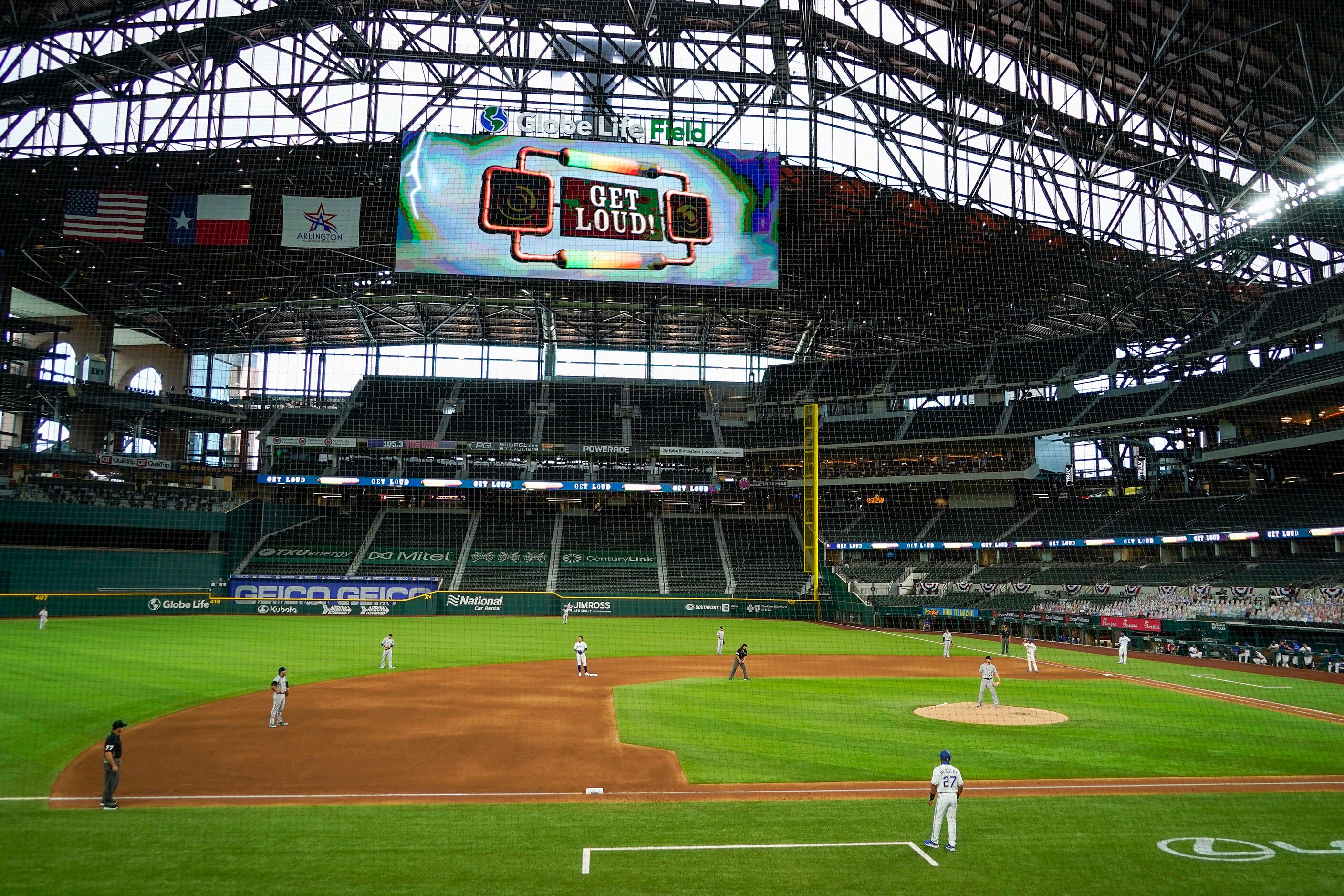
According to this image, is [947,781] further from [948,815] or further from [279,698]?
[279,698]

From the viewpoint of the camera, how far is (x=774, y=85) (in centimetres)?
3173

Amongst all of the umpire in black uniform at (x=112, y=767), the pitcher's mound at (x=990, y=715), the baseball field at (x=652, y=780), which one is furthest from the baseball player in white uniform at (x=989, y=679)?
the umpire in black uniform at (x=112, y=767)

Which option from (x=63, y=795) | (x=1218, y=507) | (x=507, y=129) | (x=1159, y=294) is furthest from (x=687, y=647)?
(x=1159, y=294)

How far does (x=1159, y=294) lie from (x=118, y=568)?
54.2 metres

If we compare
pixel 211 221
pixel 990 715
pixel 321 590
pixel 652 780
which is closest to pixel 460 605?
pixel 321 590

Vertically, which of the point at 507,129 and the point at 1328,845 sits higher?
the point at 507,129

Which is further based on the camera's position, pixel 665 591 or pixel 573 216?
pixel 665 591

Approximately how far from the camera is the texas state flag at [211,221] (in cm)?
3130

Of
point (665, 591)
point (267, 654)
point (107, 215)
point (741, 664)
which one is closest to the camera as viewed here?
point (741, 664)

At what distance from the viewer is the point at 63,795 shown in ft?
38.3

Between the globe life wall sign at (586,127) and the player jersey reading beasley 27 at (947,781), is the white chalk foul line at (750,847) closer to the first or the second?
the player jersey reading beasley 27 at (947,781)

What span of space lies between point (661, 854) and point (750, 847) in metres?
1.07

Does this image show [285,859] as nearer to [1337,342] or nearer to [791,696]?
[791,696]

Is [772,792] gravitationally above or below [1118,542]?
below
